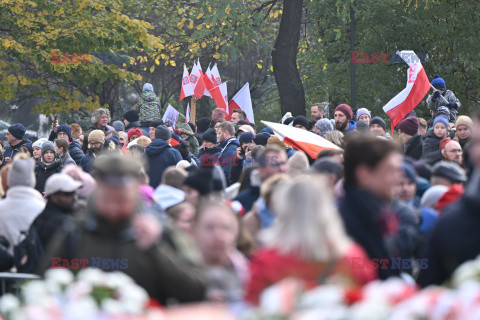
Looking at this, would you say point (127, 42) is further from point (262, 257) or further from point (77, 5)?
point (262, 257)

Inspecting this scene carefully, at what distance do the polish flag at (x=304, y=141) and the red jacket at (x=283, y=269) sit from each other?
582 cm

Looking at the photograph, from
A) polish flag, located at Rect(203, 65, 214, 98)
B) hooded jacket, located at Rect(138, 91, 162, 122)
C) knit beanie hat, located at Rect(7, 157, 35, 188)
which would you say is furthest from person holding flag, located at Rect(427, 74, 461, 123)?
knit beanie hat, located at Rect(7, 157, 35, 188)

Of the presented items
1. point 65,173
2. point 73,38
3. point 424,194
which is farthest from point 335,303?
point 73,38

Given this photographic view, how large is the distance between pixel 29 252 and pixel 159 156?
16.2 feet

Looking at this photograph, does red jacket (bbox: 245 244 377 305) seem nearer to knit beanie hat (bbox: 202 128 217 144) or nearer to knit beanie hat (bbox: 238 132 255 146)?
knit beanie hat (bbox: 238 132 255 146)

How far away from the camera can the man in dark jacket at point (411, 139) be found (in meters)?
11.8

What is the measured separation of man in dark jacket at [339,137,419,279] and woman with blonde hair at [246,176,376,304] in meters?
0.67

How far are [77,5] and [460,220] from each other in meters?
17.7

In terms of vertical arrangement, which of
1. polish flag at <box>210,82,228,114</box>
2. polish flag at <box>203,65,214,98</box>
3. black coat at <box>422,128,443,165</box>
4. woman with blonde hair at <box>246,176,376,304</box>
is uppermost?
polish flag at <box>203,65,214,98</box>

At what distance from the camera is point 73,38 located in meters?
20.7

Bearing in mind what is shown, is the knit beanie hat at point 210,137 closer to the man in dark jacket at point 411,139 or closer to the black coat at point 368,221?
the man in dark jacket at point 411,139

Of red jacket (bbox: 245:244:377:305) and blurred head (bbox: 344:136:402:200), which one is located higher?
blurred head (bbox: 344:136:402:200)

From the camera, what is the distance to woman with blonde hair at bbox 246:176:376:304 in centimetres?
416

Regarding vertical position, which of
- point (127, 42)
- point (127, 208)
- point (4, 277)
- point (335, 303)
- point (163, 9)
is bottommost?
point (4, 277)
